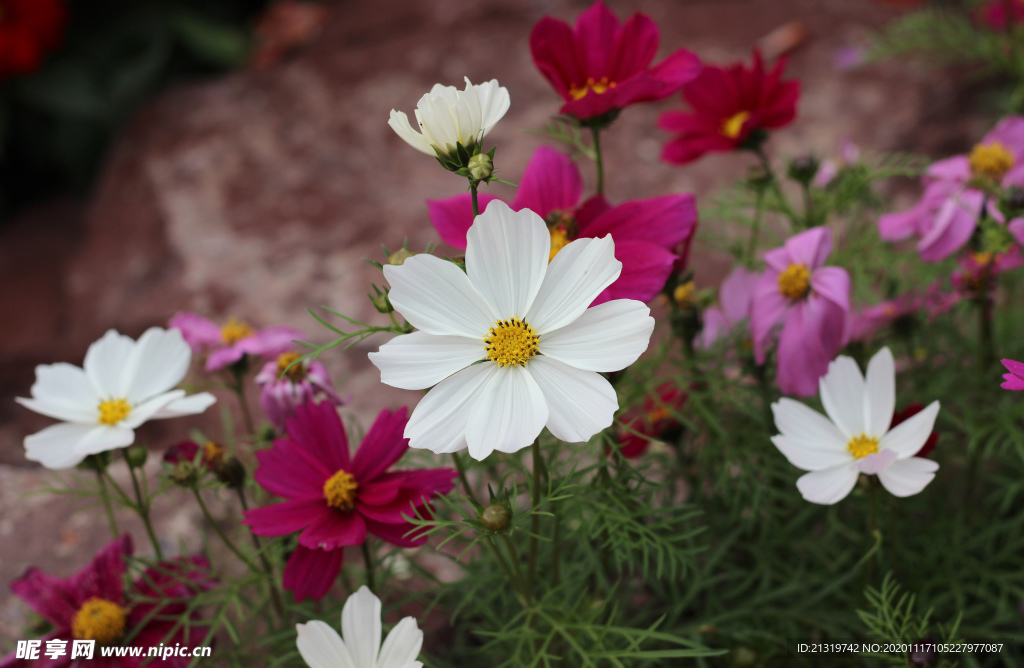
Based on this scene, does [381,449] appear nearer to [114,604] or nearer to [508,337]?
[508,337]

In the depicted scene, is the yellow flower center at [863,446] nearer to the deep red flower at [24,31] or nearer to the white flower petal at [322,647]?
the white flower petal at [322,647]

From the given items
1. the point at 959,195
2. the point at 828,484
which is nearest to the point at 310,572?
the point at 828,484

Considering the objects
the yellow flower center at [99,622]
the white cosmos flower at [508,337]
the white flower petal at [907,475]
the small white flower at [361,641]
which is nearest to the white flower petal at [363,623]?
the small white flower at [361,641]

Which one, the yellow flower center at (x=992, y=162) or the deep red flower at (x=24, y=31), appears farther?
the deep red flower at (x=24, y=31)

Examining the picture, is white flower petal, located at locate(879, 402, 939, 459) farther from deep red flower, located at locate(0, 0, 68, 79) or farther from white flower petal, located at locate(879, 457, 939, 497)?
deep red flower, located at locate(0, 0, 68, 79)

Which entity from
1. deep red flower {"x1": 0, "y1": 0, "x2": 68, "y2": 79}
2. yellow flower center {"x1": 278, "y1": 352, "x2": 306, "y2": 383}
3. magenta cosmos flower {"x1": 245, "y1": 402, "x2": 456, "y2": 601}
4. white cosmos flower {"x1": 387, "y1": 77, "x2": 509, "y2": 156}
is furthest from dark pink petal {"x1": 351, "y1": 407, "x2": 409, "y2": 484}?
deep red flower {"x1": 0, "y1": 0, "x2": 68, "y2": 79}

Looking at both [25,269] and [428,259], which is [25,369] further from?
[428,259]
